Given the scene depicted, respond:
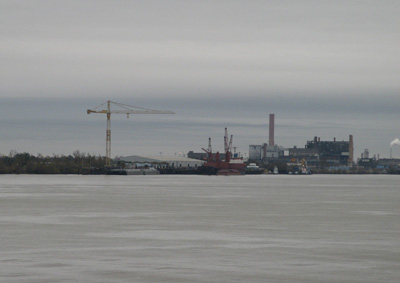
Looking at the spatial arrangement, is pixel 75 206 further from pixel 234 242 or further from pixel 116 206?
pixel 234 242

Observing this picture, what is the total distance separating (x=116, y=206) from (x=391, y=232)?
1051 inches

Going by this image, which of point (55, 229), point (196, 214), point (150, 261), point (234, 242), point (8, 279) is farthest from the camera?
point (196, 214)

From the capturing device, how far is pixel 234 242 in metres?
35.1

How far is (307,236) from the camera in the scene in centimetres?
3828

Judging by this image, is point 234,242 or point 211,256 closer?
point 211,256

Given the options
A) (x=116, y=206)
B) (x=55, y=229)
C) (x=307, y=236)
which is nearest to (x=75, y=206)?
(x=116, y=206)

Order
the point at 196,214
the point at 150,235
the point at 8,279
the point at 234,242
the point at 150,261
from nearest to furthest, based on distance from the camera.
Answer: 1. the point at 8,279
2. the point at 150,261
3. the point at 234,242
4. the point at 150,235
5. the point at 196,214

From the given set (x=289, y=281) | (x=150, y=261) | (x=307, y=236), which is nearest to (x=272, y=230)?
(x=307, y=236)

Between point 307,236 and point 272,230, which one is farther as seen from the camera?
point 272,230

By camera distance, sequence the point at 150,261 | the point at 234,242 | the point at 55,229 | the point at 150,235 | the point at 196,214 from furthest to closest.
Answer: the point at 196,214 → the point at 55,229 → the point at 150,235 → the point at 234,242 → the point at 150,261

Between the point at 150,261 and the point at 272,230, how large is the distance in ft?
45.0

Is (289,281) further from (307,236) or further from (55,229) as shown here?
(55,229)

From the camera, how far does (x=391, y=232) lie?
134 feet

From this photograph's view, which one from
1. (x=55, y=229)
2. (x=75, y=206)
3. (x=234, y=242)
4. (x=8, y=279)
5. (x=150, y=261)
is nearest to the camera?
(x=8, y=279)
